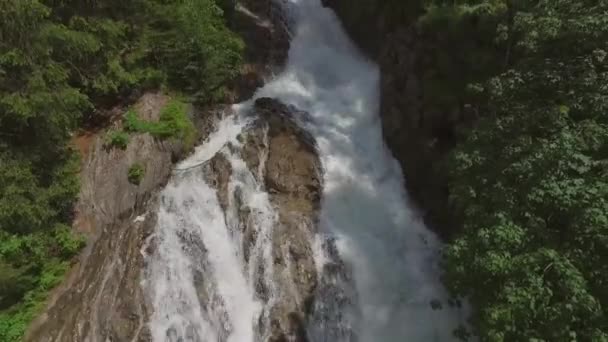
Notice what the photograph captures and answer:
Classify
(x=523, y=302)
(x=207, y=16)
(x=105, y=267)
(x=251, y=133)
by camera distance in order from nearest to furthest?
(x=523, y=302) → (x=105, y=267) → (x=251, y=133) → (x=207, y=16)

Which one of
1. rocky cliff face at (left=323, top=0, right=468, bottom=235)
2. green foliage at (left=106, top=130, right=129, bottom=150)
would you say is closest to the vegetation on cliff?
green foliage at (left=106, top=130, right=129, bottom=150)

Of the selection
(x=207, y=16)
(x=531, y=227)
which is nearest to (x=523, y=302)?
(x=531, y=227)

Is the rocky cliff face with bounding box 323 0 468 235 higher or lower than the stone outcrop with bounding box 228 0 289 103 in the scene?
higher

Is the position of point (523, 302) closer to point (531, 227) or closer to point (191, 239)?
point (531, 227)

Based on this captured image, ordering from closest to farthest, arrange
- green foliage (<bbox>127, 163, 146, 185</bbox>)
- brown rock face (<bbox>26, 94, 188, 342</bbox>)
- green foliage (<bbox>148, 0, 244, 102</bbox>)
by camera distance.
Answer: brown rock face (<bbox>26, 94, 188, 342</bbox>) < green foliage (<bbox>127, 163, 146, 185</bbox>) < green foliage (<bbox>148, 0, 244, 102</bbox>)

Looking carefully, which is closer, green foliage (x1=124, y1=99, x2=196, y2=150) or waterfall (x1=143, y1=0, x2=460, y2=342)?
waterfall (x1=143, y1=0, x2=460, y2=342)

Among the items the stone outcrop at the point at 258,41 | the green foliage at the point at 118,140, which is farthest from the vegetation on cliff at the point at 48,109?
the stone outcrop at the point at 258,41

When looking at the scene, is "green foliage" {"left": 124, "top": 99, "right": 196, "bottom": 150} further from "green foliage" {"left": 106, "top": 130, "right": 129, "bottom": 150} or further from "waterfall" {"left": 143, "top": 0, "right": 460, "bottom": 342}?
"waterfall" {"left": 143, "top": 0, "right": 460, "bottom": 342}

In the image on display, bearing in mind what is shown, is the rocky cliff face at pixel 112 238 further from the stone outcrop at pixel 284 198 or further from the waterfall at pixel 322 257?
the waterfall at pixel 322 257
